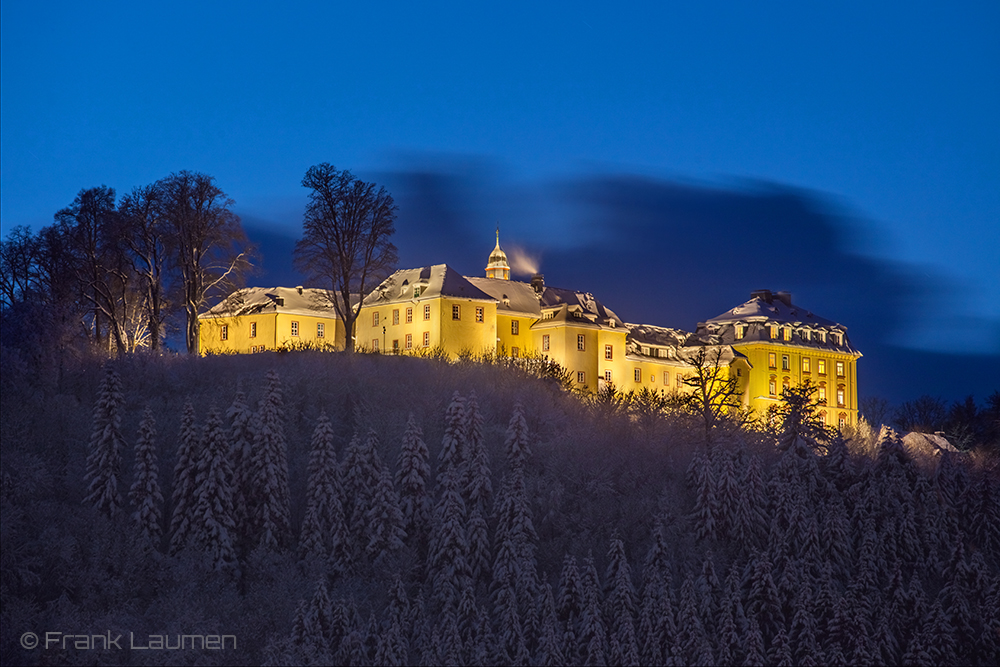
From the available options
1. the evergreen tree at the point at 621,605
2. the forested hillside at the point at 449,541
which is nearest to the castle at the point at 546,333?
the forested hillside at the point at 449,541

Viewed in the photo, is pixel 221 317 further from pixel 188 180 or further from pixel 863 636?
pixel 863 636

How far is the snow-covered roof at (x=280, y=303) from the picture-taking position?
292ft

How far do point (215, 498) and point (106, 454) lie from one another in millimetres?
5593

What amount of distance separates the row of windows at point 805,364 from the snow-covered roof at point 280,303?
4187 centimetres

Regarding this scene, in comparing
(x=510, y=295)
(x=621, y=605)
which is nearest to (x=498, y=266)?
(x=510, y=295)

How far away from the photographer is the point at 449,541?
49.2 meters

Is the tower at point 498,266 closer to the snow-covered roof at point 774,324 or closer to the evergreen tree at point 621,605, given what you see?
the snow-covered roof at point 774,324

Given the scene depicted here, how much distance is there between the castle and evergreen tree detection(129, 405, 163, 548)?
96.1 feet

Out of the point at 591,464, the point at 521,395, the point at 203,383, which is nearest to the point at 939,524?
the point at 591,464

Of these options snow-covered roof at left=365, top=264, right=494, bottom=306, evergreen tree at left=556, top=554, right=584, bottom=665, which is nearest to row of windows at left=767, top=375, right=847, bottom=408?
snow-covered roof at left=365, top=264, right=494, bottom=306

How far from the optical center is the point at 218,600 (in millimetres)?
46156

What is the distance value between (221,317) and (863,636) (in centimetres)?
5815

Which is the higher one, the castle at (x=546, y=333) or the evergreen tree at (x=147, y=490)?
the castle at (x=546, y=333)

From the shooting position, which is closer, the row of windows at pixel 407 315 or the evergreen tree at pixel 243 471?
the evergreen tree at pixel 243 471
